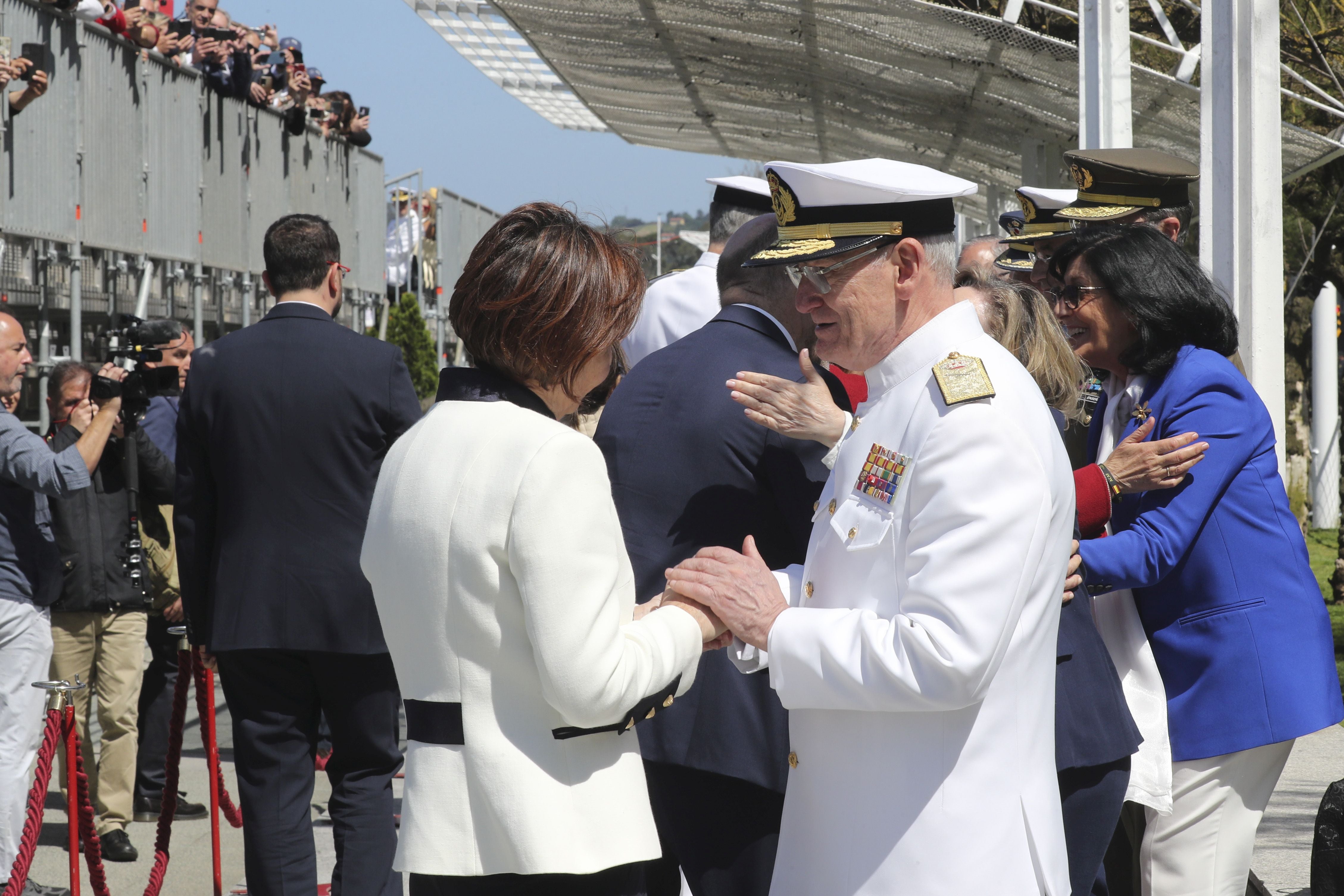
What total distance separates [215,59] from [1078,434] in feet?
29.0

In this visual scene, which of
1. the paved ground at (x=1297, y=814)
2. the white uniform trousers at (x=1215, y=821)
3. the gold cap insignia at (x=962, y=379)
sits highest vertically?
the gold cap insignia at (x=962, y=379)

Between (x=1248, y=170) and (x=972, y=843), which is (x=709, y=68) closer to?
(x=1248, y=170)

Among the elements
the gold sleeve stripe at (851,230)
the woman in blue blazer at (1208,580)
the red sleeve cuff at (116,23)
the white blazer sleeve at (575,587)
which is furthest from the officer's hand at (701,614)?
the red sleeve cuff at (116,23)

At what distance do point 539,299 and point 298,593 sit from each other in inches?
83.3

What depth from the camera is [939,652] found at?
191cm

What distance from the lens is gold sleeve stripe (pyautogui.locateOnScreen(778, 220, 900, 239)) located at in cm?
217

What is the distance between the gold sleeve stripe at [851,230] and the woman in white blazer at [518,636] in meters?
0.39

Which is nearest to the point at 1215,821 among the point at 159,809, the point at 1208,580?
the point at 1208,580

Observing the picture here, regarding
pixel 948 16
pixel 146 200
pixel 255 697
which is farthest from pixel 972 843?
pixel 146 200

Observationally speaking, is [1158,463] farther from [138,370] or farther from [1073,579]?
[138,370]

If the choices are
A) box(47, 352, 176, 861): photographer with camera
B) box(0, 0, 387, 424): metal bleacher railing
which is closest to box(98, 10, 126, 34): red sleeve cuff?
box(0, 0, 387, 424): metal bleacher railing

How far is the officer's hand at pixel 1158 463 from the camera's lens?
2773 millimetres

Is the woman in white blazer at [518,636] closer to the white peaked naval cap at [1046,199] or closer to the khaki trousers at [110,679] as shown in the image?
the white peaked naval cap at [1046,199]

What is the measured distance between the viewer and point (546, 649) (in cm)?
196
